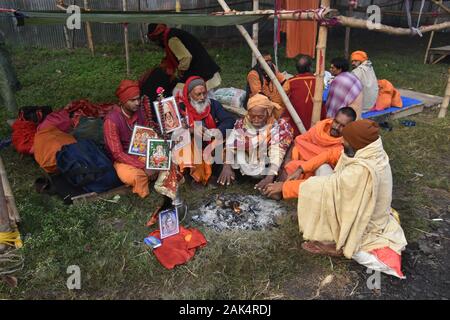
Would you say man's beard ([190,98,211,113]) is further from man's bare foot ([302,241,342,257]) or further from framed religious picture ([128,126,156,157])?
man's bare foot ([302,241,342,257])

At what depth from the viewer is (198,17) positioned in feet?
12.6

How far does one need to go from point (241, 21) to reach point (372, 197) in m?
2.29

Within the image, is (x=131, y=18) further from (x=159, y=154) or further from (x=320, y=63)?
(x=320, y=63)

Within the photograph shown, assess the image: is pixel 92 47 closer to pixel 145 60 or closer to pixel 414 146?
pixel 145 60

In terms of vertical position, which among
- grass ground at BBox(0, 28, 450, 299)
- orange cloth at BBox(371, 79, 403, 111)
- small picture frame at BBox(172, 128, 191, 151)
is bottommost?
grass ground at BBox(0, 28, 450, 299)

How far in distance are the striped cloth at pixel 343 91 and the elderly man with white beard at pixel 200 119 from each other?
4.25ft

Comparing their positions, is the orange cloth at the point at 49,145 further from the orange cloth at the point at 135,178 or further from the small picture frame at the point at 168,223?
the small picture frame at the point at 168,223

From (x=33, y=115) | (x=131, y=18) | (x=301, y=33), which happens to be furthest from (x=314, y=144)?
(x=301, y=33)

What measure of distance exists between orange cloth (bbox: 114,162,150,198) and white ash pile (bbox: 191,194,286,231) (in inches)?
25.0

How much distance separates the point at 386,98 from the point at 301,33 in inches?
100

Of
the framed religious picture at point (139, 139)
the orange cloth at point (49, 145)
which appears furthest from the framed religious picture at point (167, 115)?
the orange cloth at point (49, 145)

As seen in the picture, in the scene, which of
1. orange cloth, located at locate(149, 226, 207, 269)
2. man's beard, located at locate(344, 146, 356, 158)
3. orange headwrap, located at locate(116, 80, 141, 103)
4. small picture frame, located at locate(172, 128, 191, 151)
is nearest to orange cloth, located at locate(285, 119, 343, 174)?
man's beard, located at locate(344, 146, 356, 158)

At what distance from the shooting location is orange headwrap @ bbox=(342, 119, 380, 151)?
2.83 m

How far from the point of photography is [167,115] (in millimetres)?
3543
